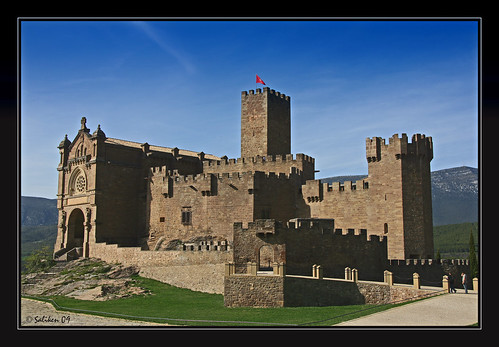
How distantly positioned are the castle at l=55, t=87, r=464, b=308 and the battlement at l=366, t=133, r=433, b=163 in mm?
67

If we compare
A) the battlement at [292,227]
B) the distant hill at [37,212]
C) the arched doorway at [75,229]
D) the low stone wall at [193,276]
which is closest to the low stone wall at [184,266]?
the low stone wall at [193,276]

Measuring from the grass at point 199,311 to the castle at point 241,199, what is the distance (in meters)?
3.30

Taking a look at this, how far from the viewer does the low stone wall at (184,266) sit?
3269 cm

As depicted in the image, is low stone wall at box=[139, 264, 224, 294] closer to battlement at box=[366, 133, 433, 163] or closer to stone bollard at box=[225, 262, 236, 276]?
stone bollard at box=[225, 262, 236, 276]

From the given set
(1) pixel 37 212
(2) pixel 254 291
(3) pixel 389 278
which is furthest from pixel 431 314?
(1) pixel 37 212

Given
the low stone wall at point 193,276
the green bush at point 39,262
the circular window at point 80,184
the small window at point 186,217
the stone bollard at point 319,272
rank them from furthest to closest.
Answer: the circular window at point 80,184 → the small window at point 186,217 → the green bush at point 39,262 → the low stone wall at point 193,276 → the stone bollard at point 319,272

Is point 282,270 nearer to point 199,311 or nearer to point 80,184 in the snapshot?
point 199,311

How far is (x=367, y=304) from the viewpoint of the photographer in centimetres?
2748

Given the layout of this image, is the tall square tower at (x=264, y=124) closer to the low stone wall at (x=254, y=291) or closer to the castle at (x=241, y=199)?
the castle at (x=241, y=199)

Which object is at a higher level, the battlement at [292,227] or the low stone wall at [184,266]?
the battlement at [292,227]

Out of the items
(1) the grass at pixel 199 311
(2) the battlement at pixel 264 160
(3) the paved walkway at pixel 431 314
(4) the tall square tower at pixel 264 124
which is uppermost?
(4) the tall square tower at pixel 264 124

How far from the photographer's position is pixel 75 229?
4731 cm
